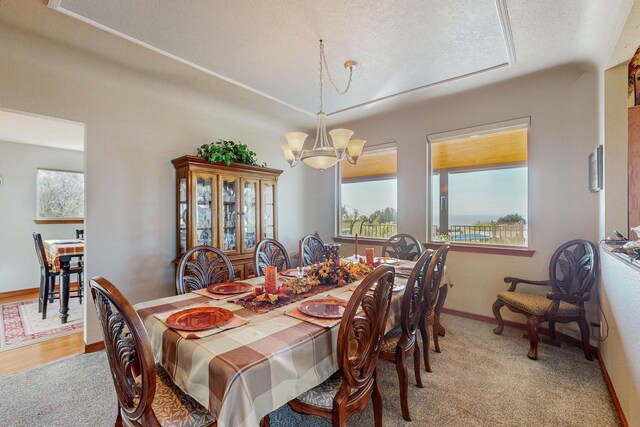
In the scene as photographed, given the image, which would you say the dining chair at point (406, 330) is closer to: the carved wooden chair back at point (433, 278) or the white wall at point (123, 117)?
→ the carved wooden chair back at point (433, 278)

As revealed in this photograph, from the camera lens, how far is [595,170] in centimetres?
245

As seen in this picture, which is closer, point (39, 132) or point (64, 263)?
point (64, 263)

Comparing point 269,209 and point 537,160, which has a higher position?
point 537,160

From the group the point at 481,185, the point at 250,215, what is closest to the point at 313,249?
the point at 250,215

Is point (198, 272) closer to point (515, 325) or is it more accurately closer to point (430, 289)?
point (430, 289)

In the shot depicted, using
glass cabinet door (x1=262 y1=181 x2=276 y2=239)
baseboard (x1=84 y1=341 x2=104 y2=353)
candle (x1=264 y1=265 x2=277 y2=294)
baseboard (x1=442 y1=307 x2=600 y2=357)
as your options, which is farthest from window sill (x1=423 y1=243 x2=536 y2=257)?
baseboard (x1=84 y1=341 x2=104 y2=353)

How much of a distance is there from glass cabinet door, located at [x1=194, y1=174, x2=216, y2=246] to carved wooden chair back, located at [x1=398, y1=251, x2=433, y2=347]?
2253 millimetres

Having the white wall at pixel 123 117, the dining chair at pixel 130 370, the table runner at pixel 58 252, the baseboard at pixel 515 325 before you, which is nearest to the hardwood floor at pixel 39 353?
the white wall at pixel 123 117

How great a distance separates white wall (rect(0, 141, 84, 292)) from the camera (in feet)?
14.2

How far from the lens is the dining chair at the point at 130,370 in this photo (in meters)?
1.00

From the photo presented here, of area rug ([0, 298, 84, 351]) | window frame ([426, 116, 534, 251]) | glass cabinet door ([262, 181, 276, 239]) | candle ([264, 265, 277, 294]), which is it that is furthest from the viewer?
glass cabinet door ([262, 181, 276, 239])

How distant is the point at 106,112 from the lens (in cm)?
277

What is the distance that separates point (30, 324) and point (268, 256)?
3013mm

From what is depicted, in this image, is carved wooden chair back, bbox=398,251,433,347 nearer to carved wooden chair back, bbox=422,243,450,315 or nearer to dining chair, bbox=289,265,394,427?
carved wooden chair back, bbox=422,243,450,315
